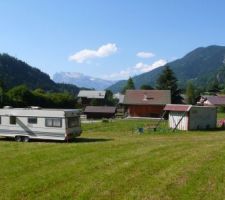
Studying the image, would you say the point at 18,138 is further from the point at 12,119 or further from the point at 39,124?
the point at 39,124

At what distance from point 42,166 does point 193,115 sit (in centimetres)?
2798

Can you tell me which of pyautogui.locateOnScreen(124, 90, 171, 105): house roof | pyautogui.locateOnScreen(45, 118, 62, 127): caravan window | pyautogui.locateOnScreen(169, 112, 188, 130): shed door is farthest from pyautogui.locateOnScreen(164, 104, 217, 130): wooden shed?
pyautogui.locateOnScreen(124, 90, 171, 105): house roof

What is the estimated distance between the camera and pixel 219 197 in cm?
1291

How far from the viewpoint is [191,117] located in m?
43.1

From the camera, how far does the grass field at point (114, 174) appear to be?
44.1 feet

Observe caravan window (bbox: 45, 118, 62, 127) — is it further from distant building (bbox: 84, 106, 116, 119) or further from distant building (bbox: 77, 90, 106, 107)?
distant building (bbox: 77, 90, 106, 107)

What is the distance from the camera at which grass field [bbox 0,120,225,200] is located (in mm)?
13445

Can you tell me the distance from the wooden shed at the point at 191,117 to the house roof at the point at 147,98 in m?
34.5

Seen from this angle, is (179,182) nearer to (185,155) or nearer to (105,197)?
(105,197)

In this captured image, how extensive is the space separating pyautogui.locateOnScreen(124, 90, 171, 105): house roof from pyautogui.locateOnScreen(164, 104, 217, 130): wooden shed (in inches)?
1357

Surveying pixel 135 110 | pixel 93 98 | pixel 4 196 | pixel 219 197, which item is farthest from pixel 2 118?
pixel 93 98

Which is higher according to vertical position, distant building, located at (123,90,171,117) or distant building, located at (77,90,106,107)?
distant building, located at (77,90,106,107)

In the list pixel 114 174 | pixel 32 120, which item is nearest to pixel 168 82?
pixel 32 120

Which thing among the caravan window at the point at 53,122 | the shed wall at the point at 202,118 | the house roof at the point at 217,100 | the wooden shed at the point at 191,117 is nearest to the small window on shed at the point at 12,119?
the caravan window at the point at 53,122
